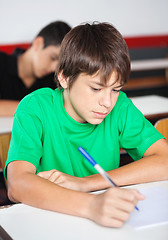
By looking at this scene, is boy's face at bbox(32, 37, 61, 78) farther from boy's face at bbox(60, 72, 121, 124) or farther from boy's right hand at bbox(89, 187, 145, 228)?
boy's right hand at bbox(89, 187, 145, 228)

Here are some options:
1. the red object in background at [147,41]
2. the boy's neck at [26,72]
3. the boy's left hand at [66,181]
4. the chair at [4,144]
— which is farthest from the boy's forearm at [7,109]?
the red object in background at [147,41]

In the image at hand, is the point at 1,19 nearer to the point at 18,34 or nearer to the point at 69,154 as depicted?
the point at 18,34

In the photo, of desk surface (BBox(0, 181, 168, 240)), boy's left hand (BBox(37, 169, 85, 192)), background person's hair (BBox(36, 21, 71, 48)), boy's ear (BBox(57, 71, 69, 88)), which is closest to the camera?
desk surface (BBox(0, 181, 168, 240))

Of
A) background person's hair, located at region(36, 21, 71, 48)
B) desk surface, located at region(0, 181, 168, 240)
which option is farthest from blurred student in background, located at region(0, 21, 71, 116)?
desk surface, located at region(0, 181, 168, 240)

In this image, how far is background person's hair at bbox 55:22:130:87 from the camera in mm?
1113

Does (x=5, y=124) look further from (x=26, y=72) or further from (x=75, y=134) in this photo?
(x=26, y=72)

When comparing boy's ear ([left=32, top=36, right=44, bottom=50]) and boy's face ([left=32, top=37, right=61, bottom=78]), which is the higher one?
boy's ear ([left=32, top=36, right=44, bottom=50])

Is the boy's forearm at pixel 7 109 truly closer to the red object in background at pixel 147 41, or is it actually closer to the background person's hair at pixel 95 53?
the background person's hair at pixel 95 53

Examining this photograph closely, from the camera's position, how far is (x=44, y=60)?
2.62 metres

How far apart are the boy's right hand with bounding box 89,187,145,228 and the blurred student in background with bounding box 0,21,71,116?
68.5 inches

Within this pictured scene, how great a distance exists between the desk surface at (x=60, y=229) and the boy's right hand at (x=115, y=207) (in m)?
0.02

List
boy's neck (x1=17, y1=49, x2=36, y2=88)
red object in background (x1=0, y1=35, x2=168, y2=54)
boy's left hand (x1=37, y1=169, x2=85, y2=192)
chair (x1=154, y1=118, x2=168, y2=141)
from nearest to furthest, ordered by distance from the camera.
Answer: boy's left hand (x1=37, y1=169, x2=85, y2=192) < chair (x1=154, y1=118, x2=168, y2=141) < boy's neck (x1=17, y1=49, x2=36, y2=88) < red object in background (x1=0, y1=35, x2=168, y2=54)

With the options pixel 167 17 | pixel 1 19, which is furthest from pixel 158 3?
pixel 1 19

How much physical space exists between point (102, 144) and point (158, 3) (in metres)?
4.86
